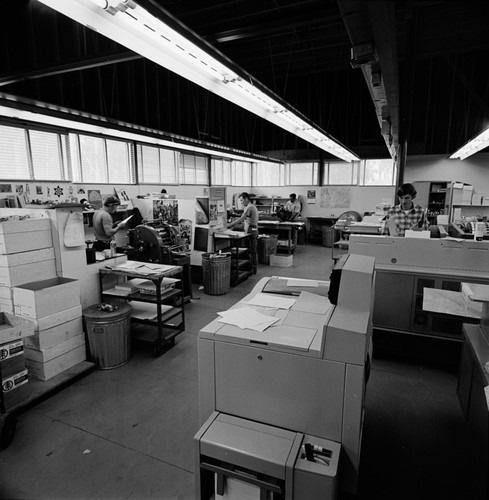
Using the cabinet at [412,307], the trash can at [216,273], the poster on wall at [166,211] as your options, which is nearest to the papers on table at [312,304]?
the cabinet at [412,307]

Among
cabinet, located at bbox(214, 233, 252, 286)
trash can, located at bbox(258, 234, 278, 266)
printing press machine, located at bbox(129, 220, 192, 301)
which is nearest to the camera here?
printing press machine, located at bbox(129, 220, 192, 301)

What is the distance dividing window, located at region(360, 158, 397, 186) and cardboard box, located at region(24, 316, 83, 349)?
1004cm

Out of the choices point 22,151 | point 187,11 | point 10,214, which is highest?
point 187,11

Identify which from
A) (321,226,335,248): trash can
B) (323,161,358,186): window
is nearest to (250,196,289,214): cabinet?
(323,161,358,186): window

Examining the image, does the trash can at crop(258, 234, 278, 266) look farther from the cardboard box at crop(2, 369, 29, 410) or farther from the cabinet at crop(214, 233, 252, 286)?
the cardboard box at crop(2, 369, 29, 410)

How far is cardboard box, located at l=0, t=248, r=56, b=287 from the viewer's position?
2846 millimetres

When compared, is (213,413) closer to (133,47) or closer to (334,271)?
(334,271)

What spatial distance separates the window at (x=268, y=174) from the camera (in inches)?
500

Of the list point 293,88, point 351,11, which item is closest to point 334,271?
point 351,11

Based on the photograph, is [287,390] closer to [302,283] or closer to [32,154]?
[302,283]

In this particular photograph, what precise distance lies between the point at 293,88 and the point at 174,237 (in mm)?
5729

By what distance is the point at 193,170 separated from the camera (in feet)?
32.0

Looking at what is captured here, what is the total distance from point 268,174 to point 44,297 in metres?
11.0

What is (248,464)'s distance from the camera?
1423mm
